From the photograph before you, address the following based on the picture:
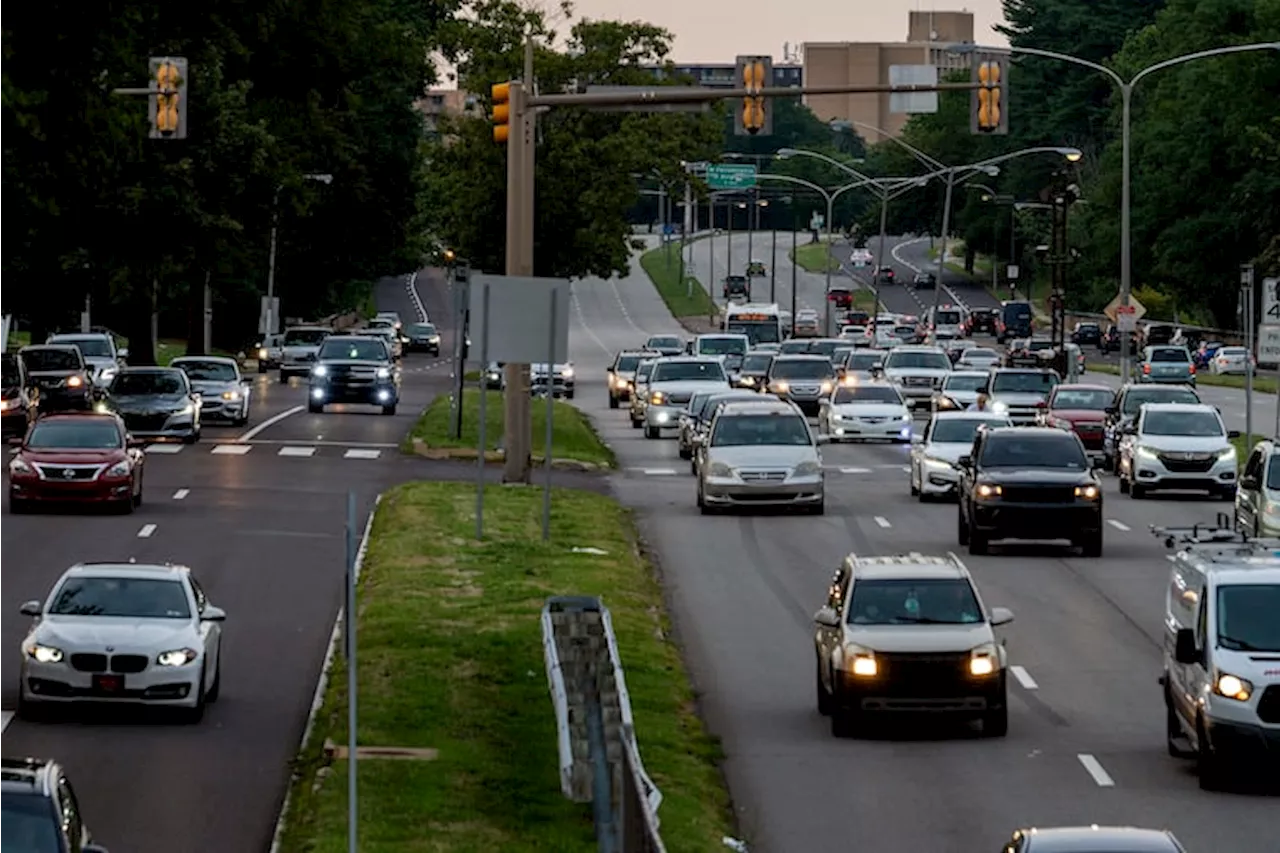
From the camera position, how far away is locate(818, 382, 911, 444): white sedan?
209 ft

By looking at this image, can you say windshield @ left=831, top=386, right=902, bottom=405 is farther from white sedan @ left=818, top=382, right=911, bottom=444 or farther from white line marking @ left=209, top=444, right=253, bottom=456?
white line marking @ left=209, top=444, right=253, bottom=456

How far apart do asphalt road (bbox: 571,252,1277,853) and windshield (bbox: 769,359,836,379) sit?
84.0 ft

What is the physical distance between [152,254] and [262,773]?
4177cm

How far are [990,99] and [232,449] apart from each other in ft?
77.4

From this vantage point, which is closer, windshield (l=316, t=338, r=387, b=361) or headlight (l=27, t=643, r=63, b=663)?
headlight (l=27, t=643, r=63, b=663)

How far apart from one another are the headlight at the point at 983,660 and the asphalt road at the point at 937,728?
2.19ft

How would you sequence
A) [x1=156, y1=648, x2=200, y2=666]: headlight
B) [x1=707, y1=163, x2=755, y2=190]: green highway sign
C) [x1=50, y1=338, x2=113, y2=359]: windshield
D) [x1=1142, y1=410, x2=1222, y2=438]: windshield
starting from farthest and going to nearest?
[x1=707, y1=163, x2=755, y2=190]: green highway sign
[x1=50, y1=338, x2=113, y2=359]: windshield
[x1=1142, y1=410, x2=1222, y2=438]: windshield
[x1=156, y1=648, x2=200, y2=666]: headlight

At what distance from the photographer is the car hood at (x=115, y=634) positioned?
80.2 ft

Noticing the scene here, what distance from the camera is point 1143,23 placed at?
180 m

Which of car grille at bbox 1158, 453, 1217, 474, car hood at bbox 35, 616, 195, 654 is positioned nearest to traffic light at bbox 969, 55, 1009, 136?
car grille at bbox 1158, 453, 1217, 474

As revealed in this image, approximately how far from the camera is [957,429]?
47.8 m

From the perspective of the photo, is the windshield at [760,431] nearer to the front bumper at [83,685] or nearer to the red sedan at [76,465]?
the red sedan at [76,465]

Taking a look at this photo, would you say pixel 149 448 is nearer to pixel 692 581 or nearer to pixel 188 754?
pixel 692 581

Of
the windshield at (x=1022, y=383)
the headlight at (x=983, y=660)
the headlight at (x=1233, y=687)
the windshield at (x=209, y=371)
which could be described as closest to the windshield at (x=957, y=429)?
the windshield at (x=1022, y=383)
